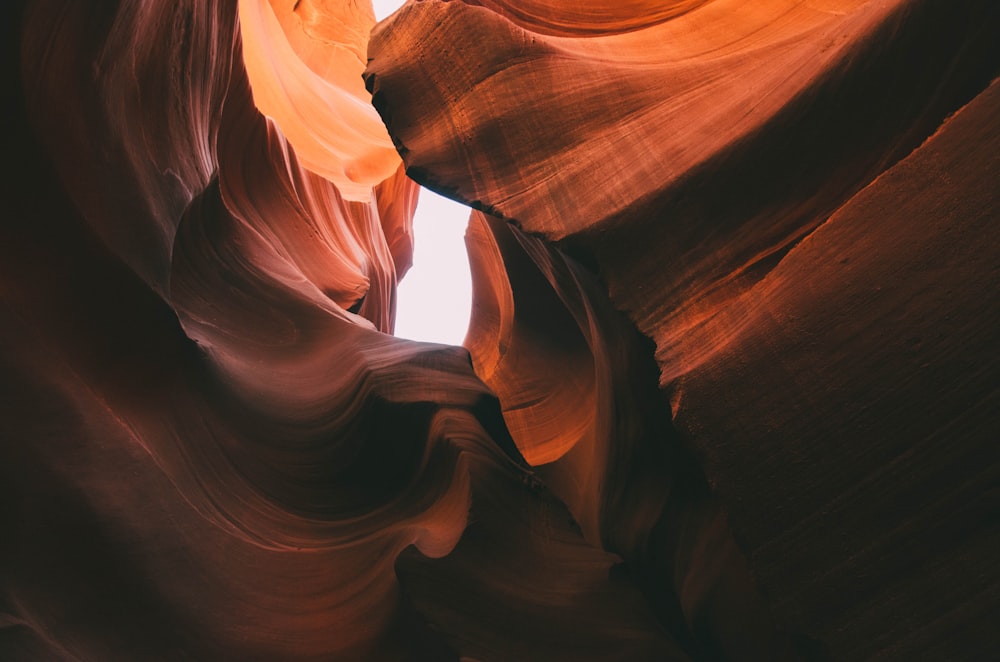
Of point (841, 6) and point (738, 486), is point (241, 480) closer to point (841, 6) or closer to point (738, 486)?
point (738, 486)

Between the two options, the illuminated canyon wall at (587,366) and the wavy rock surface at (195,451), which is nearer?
the illuminated canyon wall at (587,366)

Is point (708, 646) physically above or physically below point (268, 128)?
below

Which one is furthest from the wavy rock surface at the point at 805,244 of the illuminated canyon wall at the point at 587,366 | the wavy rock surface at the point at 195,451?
the wavy rock surface at the point at 195,451

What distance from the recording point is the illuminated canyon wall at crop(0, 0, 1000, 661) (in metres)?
1.43

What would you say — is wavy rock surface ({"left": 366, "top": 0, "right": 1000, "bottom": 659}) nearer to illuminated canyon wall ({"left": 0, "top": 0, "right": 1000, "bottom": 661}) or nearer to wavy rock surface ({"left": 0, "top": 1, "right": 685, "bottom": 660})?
illuminated canyon wall ({"left": 0, "top": 0, "right": 1000, "bottom": 661})

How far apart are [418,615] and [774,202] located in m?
1.37

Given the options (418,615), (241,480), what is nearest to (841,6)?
(418,615)

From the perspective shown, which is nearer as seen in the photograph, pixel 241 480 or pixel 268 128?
pixel 241 480

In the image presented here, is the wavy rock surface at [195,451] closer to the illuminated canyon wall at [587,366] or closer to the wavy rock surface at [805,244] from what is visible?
the illuminated canyon wall at [587,366]

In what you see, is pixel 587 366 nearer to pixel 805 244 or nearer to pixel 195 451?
pixel 195 451

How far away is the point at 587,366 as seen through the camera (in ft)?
10.7

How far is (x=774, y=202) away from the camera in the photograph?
70.6 inches

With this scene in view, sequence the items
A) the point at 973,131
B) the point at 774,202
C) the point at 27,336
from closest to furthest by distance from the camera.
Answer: the point at 973,131, the point at 774,202, the point at 27,336

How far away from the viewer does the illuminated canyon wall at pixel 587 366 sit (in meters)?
1.43
